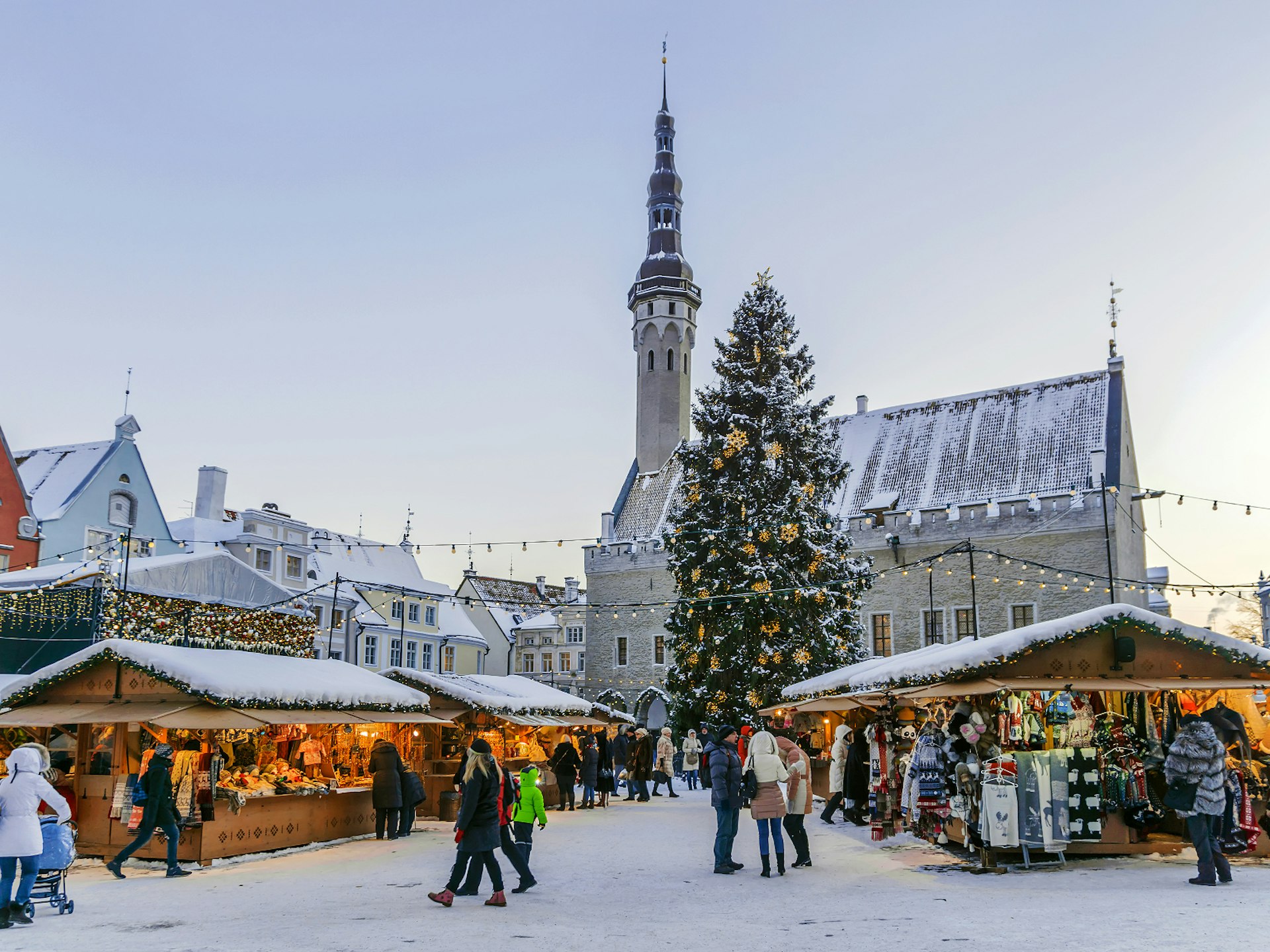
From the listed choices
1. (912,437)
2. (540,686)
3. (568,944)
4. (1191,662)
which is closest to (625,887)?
(568,944)

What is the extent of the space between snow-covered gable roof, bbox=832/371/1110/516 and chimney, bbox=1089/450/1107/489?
10.6 inches

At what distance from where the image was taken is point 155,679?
1234cm

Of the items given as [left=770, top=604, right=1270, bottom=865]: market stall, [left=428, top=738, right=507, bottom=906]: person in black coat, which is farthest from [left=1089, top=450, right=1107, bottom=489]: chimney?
[left=428, top=738, right=507, bottom=906]: person in black coat

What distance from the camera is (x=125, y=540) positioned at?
16.5m

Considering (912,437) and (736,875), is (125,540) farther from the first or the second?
(912,437)

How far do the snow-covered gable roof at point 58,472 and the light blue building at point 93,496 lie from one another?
20mm

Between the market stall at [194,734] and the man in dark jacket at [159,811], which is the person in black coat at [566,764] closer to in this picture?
the market stall at [194,734]

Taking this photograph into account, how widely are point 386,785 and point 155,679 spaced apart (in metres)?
3.39

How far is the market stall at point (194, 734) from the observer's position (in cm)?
1186

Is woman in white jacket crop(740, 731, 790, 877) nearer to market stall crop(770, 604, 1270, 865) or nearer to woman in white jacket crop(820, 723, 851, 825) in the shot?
market stall crop(770, 604, 1270, 865)

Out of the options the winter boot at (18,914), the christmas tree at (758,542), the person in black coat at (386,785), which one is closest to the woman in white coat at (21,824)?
the winter boot at (18,914)

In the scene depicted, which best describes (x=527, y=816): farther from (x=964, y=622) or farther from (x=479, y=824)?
(x=964, y=622)

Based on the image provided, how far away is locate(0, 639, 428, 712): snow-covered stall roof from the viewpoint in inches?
476

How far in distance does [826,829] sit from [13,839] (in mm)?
10884
